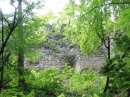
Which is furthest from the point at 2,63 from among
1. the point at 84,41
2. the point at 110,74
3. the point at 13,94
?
the point at 110,74

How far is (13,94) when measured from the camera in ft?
17.9

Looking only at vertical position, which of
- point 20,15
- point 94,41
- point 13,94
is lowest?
point 13,94

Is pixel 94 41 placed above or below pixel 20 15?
below

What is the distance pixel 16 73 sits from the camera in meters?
5.82

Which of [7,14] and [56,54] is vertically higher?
[7,14]

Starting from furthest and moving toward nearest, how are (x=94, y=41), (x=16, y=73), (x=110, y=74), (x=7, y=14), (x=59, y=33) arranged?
(x=59, y=33) → (x=94, y=41) → (x=16, y=73) → (x=7, y=14) → (x=110, y=74)

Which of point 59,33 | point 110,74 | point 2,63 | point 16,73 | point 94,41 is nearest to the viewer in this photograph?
point 110,74

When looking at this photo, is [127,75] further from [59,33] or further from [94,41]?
[59,33]

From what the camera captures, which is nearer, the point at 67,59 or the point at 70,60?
the point at 67,59

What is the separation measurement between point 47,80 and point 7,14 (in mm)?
2105

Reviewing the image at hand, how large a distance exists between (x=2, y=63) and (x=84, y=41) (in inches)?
105

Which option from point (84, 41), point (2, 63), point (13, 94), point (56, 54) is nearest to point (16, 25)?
point (2, 63)

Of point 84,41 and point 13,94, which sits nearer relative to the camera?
point 13,94

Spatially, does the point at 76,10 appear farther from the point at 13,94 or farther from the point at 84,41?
the point at 13,94
